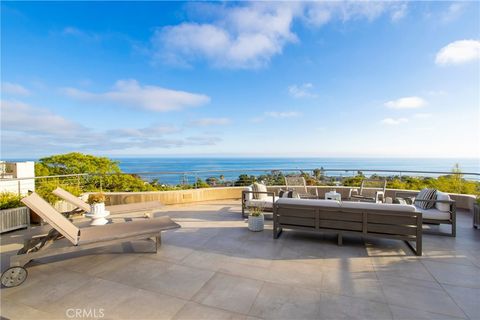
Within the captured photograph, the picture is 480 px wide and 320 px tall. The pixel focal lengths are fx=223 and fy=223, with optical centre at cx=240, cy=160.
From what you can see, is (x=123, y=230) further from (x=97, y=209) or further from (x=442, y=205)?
(x=442, y=205)

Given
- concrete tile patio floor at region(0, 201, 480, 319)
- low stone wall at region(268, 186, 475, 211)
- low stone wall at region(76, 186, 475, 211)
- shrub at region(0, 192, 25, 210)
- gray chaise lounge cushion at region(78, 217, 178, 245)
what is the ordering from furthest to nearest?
1. low stone wall at region(76, 186, 475, 211)
2. low stone wall at region(268, 186, 475, 211)
3. shrub at region(0, 192, 25, 210)
4. gray chaise lounge cushion at region(78, 217, 178, 245)
5. concrete tile patio floor at region(0, 201, 480, 319)

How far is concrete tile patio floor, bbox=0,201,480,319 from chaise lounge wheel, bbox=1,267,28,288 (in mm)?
114

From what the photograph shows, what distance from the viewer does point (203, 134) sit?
42.3 meters

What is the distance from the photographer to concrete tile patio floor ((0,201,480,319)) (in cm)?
206

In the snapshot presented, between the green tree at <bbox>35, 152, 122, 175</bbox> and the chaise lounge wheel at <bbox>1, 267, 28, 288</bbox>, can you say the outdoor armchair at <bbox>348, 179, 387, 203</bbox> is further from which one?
the green tree at <bbox>35, 152, 122, 175</bbox>

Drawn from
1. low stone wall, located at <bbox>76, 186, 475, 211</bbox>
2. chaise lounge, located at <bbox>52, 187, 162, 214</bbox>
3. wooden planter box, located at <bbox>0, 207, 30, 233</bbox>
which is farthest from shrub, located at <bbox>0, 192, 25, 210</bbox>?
chaise lounge, located at <bbox>52, 187, 162, 214</bbox>

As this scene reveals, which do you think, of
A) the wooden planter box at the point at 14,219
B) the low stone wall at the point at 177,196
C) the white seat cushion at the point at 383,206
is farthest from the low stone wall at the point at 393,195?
the wooden planter box at the point at 14,219

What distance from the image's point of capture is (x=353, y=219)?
3699mm

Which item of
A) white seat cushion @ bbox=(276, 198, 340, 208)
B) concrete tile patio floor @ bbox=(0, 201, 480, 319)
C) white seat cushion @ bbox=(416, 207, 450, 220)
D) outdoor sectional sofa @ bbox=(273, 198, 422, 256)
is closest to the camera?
concrete tile patio floor @ bbox=(0, 201, 480, 319)

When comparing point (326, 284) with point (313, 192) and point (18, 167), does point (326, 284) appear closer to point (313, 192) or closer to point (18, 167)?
point (313, 192)

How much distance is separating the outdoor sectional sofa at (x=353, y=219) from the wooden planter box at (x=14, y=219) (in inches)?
211

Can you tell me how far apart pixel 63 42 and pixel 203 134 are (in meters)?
32.8

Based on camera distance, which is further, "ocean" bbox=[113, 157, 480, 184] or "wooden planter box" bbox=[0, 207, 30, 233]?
"ocean" bbox=[113, 157, 480, 184]

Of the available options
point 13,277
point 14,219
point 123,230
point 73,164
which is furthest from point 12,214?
point 73,164
